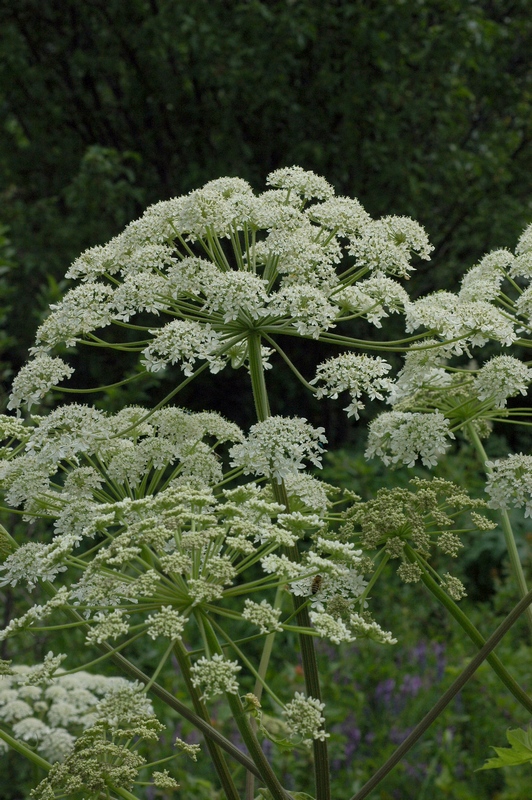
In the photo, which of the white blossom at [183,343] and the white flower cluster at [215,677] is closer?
the white flower cluster at [215,677]

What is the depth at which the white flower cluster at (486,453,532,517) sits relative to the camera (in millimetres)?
2871

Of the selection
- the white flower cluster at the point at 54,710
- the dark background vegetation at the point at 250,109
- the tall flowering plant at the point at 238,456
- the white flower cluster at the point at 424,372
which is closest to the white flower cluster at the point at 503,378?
the tall flowering plant at the point at 238,456

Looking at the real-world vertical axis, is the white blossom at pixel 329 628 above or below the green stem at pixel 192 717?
above

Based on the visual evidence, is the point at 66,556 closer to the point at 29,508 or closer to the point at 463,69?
the point at 29,508

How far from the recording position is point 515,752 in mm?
2863

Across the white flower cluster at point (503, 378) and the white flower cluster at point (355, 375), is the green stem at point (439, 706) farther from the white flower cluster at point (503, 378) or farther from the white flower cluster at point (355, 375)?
the white flower cluster at point (355, 375)

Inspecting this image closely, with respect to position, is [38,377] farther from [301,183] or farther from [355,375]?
[301,183]

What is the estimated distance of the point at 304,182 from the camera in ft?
11.1

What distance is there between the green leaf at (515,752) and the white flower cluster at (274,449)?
1.19m

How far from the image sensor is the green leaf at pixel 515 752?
2.85 metres

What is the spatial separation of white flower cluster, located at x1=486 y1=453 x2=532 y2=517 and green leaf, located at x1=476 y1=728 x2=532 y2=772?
0.79 metres

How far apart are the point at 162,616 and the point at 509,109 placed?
13419mm

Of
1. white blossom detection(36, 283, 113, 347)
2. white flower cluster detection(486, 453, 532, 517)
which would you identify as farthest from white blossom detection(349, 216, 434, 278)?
white blossom detection(36, 283, 113, 347)

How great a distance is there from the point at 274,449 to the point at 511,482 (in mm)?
841
